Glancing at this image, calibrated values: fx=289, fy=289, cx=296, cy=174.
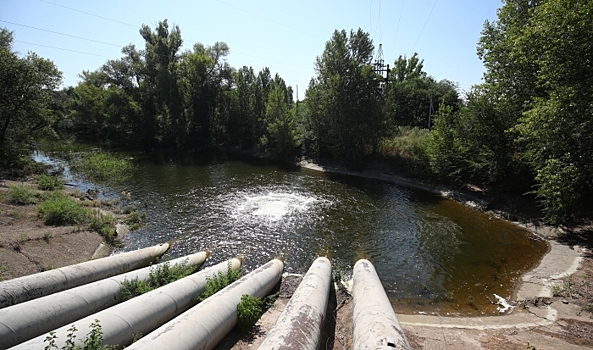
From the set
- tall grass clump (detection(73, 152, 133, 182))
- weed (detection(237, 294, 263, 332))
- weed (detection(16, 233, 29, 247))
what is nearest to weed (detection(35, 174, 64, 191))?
tall grass clump (detection(73, 152, 133, 182))

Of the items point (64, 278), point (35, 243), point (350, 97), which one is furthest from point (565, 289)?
point (350, 97)

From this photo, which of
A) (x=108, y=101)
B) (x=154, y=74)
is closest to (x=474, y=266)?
(x=154, y=74)

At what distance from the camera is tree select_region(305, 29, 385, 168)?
1144 inches

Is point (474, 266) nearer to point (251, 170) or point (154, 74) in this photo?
point (251, 170)

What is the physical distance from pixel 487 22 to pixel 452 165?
1063cm

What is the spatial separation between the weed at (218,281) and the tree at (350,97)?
907 inches

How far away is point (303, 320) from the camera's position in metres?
6.33

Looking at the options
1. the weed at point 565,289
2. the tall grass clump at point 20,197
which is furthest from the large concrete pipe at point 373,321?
the tall grass clump at point 20,197

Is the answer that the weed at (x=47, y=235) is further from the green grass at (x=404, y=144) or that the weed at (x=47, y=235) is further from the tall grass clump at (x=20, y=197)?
the green grass at (x=404, y=144)

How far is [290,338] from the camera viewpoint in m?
5.56

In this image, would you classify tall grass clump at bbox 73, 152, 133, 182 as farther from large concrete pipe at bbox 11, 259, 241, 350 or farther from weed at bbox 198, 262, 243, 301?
large concrete pipe at bbox 11, 259, 241, 350

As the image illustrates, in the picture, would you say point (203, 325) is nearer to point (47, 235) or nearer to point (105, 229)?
point (47, 235)

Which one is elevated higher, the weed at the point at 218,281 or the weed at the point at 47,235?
the weed at the point at 47,235

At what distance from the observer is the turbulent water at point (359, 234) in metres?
11.2
